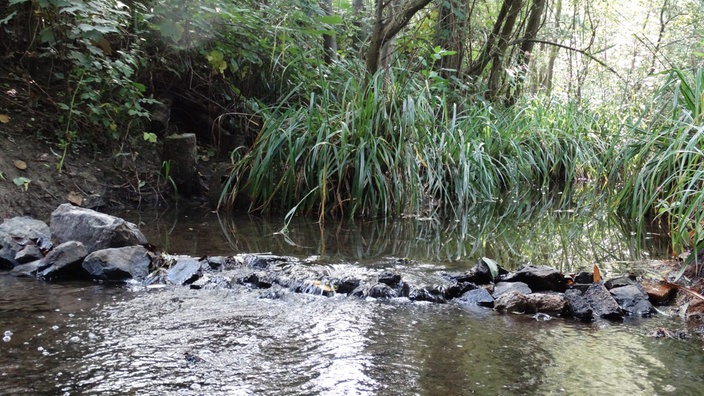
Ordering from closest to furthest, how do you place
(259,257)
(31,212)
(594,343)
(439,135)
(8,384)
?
1. (8,384)
2. (594,343)
3. (259,257)
4. (31,212)
5. (439,135)

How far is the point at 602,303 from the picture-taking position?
7.52ft

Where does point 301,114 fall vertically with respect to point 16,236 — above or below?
above

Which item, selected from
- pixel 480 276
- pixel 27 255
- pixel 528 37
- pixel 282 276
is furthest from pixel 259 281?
pixel 528 37

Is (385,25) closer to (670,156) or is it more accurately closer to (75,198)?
(670,156)

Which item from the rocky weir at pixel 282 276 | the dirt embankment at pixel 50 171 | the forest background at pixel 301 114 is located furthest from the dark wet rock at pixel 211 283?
the dirt embankment at pixel 50 171

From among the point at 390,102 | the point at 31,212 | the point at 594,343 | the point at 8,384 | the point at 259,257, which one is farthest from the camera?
the point at 390,102

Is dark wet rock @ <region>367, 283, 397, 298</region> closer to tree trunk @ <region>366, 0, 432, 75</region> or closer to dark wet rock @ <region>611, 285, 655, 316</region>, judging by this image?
dark wet rock @ <region>611, 285, 655, 316</region>

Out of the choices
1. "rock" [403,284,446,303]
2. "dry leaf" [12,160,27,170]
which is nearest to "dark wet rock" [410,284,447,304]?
"rock" [403,284,446,303]

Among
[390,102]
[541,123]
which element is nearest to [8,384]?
[390,102]

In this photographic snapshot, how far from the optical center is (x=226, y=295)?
2482 mm

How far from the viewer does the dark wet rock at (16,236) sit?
2.85 meters

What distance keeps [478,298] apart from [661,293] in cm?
74

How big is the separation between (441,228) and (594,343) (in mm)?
2351

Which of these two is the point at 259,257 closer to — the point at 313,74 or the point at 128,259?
the point at 128,259
